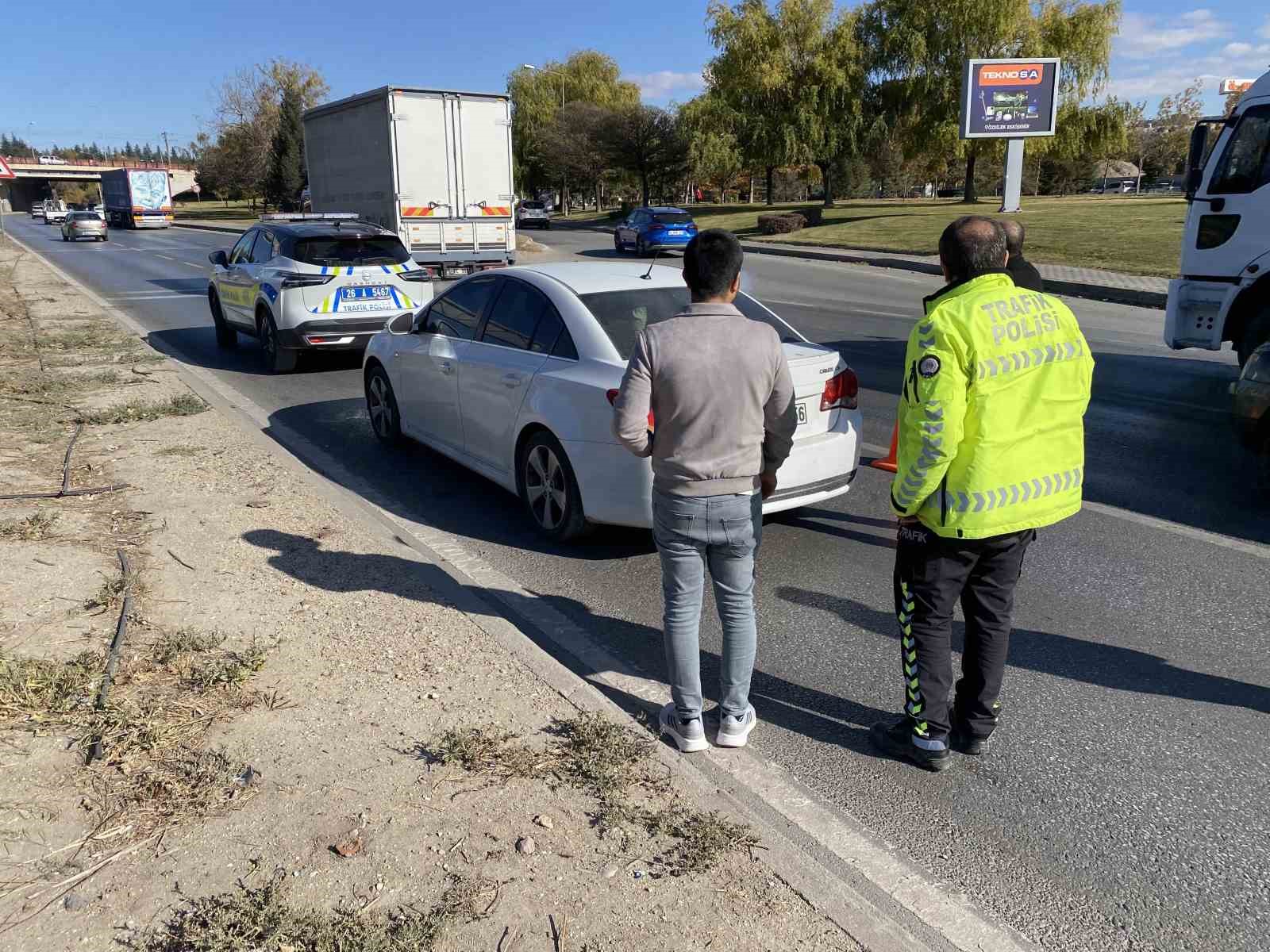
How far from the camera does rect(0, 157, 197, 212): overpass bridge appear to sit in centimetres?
11775

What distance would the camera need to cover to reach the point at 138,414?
8.73m

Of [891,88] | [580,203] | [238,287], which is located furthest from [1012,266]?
[580,203]

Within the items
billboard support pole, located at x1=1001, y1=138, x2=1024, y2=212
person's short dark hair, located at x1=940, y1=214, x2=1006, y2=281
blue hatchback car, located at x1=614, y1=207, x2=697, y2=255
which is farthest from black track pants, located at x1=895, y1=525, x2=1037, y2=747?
billboard support pole, located at x1=1001, y1=138, x2=1024, y2=212

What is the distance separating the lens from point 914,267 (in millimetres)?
26203

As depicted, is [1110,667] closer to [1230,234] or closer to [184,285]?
[1230,234]

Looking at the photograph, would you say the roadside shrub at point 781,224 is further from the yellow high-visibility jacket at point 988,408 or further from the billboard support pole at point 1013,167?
the yellow high-visibility jacket at point 988,408

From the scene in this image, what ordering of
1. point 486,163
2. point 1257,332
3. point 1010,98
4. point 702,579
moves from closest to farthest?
point 702,579
point 1257,332
point 486,163
point 1010,98

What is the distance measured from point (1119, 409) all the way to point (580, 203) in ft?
287

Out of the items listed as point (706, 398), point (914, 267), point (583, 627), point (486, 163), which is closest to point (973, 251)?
point (706, 398)

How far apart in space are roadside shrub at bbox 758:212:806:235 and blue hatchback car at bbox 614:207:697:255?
5657 millimetres

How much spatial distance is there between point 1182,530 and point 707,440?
13.2 ft

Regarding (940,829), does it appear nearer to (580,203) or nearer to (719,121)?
(719,121)

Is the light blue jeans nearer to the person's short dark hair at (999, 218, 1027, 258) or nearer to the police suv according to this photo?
the person's short dark hair at (999, 218, 1027, 258)

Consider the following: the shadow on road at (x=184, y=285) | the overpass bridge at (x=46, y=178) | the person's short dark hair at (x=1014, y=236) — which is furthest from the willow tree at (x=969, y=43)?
the overpass bridge at (x=46, y=178)
